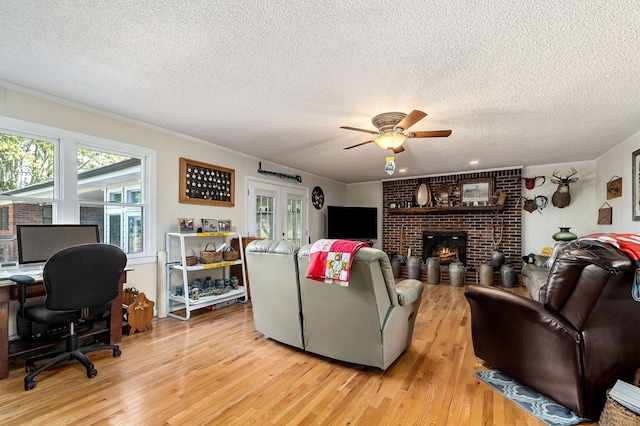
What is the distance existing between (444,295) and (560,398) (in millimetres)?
3056

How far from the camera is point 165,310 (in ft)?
11.8

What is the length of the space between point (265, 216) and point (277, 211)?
1.05 ft

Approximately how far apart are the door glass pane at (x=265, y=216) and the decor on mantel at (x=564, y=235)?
4884 millimetres

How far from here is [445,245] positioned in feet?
20.8

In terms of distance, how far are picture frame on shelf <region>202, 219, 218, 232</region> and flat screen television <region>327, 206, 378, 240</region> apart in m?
3.06

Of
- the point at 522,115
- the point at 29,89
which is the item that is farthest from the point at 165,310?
the point at 522,115

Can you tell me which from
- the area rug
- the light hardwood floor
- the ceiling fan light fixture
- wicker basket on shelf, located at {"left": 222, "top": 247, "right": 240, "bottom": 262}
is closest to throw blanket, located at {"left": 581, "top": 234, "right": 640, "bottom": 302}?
the area rug

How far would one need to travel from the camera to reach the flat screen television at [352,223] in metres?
6.81

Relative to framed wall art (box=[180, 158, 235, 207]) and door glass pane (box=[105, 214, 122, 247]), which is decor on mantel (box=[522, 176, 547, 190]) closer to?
Answer: framed wall art (box=[180, 158, 235, 207])

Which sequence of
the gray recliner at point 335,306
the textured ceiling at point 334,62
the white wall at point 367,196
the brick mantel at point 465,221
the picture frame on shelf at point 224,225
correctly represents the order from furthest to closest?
the white wall at point 367,196, the brick mantel at point 465,221, the picture frame on shelf at point 224,225, the gray recliner at point 335,306, the textured ceiling at point 334,62

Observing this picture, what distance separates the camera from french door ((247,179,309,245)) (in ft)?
16.3

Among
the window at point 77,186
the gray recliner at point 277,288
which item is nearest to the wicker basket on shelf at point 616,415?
the gray recliner at point 277,288

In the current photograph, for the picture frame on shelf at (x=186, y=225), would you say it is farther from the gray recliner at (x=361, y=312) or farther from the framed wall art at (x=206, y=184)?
the gray recliner at (x=361, y=312)

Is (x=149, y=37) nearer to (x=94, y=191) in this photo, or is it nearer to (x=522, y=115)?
(x=94, y=191)
